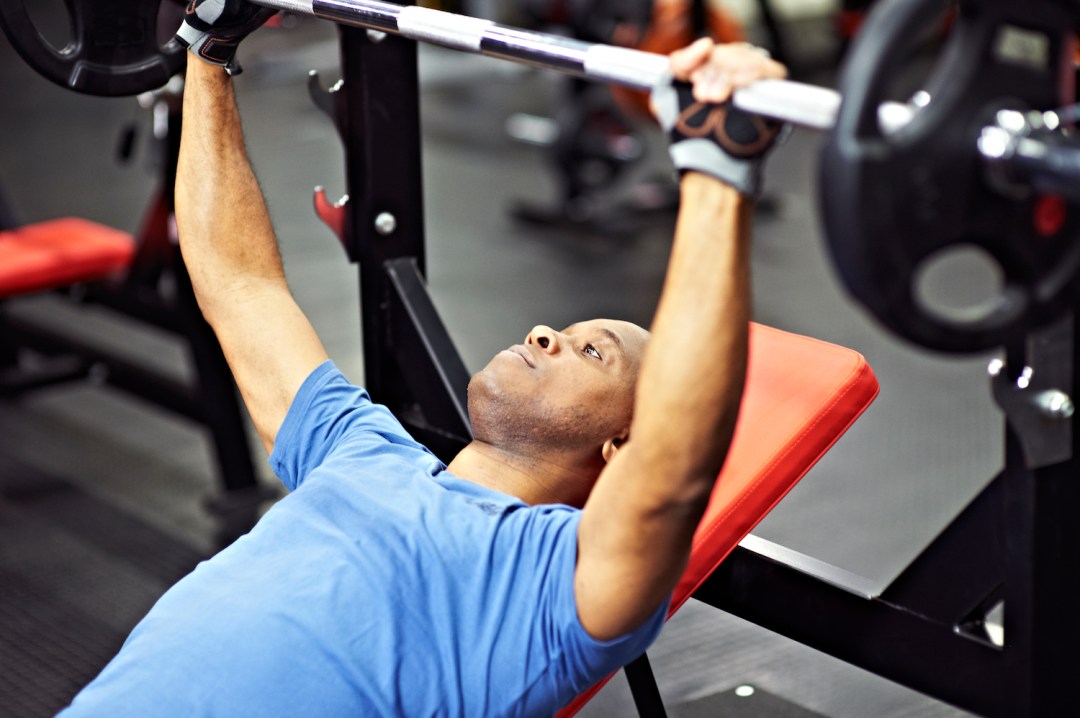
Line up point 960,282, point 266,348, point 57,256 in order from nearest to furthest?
1. point 266,348
2. point 57,256
3. point 960,282

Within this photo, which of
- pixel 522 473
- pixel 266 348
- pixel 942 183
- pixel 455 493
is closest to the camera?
pixel 942 183

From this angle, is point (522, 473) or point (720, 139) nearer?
point (720, 139)

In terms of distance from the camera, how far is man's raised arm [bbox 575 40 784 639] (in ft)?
3.64

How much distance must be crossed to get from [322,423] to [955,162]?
2.80 ft

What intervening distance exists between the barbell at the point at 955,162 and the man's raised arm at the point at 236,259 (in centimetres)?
79

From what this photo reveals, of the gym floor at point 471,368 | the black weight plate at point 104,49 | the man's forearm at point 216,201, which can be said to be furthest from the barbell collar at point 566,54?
the gym floor at point 471,368

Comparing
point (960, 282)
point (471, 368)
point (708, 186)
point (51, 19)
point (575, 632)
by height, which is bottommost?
point (51, 19)

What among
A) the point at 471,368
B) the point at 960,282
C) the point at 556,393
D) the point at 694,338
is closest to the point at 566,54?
the point at 694,338

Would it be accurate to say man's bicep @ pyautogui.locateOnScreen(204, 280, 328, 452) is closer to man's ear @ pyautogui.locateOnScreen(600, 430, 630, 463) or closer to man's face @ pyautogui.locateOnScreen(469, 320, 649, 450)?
man's face @ pyautogui.locateOnScreen(469, 320, 649, 450)

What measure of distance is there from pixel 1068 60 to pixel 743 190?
0.94 feet

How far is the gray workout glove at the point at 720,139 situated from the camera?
110cm

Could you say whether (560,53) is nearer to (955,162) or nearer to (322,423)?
(955,162)

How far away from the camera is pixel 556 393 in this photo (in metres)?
1.54

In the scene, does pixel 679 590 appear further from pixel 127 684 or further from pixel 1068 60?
pixel 1068 60
